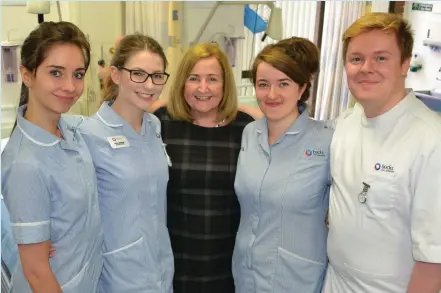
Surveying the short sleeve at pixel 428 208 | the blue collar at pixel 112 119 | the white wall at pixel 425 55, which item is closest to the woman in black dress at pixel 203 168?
the blue collar at pixel 112 119

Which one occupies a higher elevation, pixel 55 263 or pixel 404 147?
pixel 404 147

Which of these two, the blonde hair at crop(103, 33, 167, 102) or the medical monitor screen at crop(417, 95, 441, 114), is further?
the medical monitor screen at crop(417, 95, 441, 114)

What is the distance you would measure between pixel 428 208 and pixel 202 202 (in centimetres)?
85

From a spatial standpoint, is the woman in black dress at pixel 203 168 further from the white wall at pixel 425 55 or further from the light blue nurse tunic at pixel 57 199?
the white wall at pixel 425 55

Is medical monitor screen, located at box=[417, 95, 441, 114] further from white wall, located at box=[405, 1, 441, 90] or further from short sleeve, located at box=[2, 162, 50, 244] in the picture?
short sleeve, located at box=[2, 162, 50, 244]

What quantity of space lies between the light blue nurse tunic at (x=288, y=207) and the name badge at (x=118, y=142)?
1.44 ft

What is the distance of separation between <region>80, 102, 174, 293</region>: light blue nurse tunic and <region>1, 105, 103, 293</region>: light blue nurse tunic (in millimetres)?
78

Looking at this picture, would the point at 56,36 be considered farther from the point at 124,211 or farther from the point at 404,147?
the point at 404,147

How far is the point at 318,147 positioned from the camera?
1570 millimetres

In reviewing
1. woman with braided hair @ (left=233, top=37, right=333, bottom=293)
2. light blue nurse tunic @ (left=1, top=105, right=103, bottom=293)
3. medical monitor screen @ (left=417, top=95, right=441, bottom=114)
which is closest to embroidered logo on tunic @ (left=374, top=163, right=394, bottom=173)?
woman with braided hair @ (left=233, top=37, right=333, bottom=293)

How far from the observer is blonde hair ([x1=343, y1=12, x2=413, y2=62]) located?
4.15 feet

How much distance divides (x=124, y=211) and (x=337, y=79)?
3506 mm

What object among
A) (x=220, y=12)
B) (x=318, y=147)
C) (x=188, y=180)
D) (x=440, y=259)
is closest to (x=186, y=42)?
(x=220, y=12)

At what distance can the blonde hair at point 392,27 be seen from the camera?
1265 millimetres
